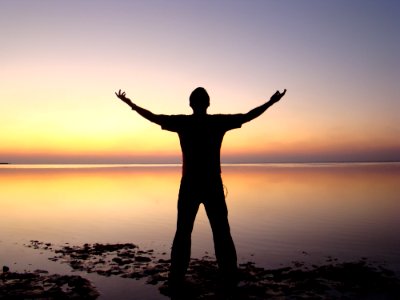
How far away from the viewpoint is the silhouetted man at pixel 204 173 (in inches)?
276

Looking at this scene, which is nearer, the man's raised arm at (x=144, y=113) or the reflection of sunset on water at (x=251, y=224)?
the man's raised arm at (x=144, y=113)

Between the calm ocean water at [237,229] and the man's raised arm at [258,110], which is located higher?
the man's raised arm at [258,110]

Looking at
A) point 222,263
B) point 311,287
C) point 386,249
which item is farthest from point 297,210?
point 222,263

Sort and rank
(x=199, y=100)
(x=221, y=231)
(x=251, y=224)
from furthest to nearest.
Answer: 1. (x=251, y=224)
2. (x=199, y=100)
3. (x=221, y=231)

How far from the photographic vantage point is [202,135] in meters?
7.07

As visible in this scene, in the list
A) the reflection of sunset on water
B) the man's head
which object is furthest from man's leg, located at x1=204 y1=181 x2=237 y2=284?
the reflection of sunset on water

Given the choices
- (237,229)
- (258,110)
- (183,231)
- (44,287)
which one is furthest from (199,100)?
(237,229)

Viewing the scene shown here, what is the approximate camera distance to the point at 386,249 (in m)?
14.3

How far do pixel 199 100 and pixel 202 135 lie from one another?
702mm

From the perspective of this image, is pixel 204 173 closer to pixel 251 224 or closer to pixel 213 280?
pixel 213 280

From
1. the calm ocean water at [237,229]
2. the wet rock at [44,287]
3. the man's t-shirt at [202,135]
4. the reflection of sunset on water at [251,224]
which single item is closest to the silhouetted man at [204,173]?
the man's t-shirt at [202,135]

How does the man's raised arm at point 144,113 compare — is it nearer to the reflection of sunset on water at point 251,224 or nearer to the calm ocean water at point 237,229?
the calm ocean water at point 237,229

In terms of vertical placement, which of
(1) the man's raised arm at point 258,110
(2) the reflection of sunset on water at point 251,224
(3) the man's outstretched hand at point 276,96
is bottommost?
(2) the reflection of sunset on water at point 251,224

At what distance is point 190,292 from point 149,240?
8094 millimetres
